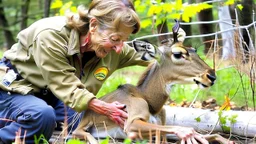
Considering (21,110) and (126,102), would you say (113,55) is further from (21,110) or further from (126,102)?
(21,110)

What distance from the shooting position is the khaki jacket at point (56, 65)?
5.07 meters

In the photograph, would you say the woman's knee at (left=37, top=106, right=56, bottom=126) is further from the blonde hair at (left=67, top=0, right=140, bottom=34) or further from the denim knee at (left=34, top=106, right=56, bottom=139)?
the blonde hair at (left=67, top=0, right=140, bottom=34)

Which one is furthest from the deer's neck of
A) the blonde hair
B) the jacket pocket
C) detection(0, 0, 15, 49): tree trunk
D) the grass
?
detection(0, 0, 15, 49): tree trunk

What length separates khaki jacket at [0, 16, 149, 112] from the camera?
16.6ft

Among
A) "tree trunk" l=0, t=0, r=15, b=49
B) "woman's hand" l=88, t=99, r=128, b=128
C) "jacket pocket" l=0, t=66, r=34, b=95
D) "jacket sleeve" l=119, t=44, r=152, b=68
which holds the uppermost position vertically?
"jacket sleeve" l=119, t=44, r=152, b=68

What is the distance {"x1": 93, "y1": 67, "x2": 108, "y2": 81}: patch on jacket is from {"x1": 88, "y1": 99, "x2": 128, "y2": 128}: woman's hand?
437 millimetres

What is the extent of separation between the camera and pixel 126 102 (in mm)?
5492

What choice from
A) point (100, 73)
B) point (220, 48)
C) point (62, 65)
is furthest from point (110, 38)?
point (220, 48)

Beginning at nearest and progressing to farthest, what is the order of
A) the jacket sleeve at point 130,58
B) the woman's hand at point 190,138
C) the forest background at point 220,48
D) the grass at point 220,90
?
the woman's hand at point 190,138
the jacket sleeve at point 130,58
the forest background at point 220,48
the grass at point 220,90

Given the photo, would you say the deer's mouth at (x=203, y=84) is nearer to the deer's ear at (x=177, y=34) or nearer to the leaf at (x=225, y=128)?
the deer's ear at (x=177, y=34)

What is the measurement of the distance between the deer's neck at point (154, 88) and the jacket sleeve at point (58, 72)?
0.79 m

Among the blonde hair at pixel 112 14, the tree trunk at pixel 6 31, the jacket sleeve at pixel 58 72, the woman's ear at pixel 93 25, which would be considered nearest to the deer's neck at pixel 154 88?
the blonde hair at pixel 112 14

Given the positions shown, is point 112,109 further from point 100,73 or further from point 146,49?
point 146,49

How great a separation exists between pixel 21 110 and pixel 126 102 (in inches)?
40.5
